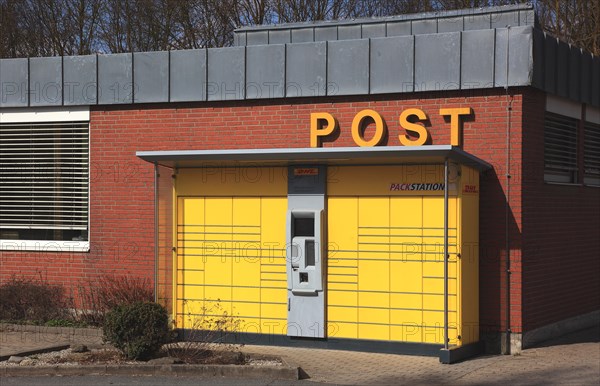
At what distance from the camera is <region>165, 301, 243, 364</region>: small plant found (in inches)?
485

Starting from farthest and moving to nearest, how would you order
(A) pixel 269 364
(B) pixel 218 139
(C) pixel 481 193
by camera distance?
(B) pixel 218 139 → (C) pixel 481 193 → (A) pixel 269 364

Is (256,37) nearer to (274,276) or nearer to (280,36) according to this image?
(280,36)

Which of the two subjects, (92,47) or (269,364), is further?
(92,47)

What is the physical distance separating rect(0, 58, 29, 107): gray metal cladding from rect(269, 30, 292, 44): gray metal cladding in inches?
176

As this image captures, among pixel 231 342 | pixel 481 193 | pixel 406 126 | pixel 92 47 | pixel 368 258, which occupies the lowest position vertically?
pixel 231 342

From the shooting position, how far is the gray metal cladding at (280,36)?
57.7ft

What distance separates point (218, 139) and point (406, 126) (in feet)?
10.5

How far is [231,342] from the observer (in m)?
14.0

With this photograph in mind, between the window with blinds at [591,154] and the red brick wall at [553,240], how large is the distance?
26cm

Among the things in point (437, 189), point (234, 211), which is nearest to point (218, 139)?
point (234, 211)

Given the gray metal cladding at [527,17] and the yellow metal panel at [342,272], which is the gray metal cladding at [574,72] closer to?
the gray metal cladding at [527,17]

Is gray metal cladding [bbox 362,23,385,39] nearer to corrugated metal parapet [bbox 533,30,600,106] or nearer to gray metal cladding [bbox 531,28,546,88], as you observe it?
corrugated metal parapet [bbox 533,30,600,106]

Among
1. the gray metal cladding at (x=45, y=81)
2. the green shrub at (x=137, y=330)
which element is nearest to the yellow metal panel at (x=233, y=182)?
the green shrub at (x=137, y=330)

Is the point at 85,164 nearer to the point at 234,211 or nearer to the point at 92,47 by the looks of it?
the point at 234,211
